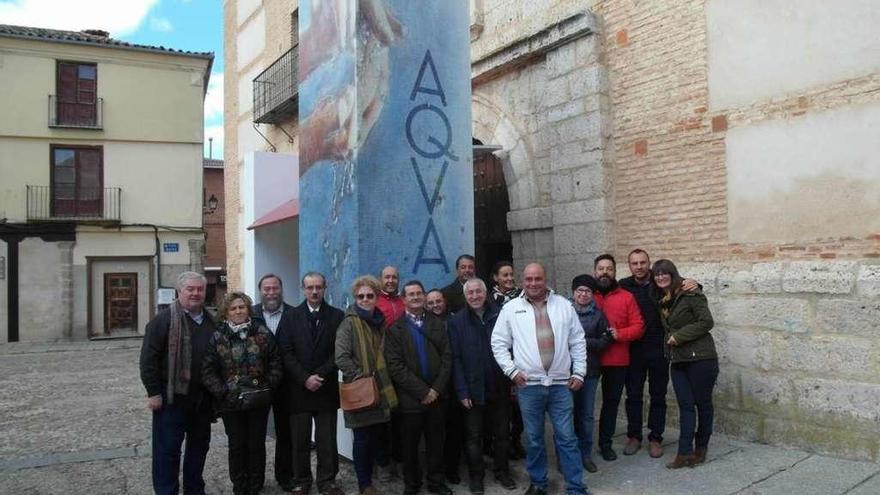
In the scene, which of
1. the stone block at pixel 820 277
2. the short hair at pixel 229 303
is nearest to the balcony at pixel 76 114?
the short hair at pixel 229 303

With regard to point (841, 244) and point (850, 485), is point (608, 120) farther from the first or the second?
point (850, 485)

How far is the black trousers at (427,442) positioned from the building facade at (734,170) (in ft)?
8.60

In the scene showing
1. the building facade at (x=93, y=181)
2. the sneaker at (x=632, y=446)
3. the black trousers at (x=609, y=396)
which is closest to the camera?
the black trousers at (x=609, y=396)

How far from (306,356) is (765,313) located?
3653 millimetres

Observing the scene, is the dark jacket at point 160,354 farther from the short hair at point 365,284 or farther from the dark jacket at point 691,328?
the dark jacket at point 691,328

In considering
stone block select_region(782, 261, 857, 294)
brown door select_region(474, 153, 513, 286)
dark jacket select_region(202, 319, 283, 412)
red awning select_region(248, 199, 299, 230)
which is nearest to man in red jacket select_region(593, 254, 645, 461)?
stone block select_region(782, 261, 857, 294)

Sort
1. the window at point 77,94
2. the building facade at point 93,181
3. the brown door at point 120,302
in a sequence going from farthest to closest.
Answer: the window at point 77,94
the brown door at point 120,302
the building facade at point 93,181

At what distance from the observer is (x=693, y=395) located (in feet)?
16.0

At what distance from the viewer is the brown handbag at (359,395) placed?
443cm

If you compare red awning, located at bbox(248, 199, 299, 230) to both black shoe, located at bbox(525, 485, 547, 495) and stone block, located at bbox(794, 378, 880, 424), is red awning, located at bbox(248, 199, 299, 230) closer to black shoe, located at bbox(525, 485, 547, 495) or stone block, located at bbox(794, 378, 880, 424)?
black shoe, located at bbox(525, 485, 547, 495)

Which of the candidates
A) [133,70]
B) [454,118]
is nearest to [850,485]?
[454,118]

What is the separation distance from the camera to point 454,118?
20.0 feet

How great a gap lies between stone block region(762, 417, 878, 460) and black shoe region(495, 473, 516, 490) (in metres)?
2.21

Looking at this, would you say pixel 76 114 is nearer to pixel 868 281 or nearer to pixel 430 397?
pixel 430 397
